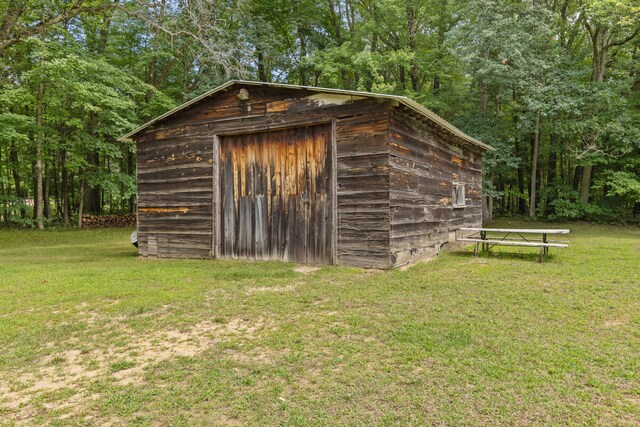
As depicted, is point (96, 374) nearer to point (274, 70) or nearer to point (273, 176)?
point (273, 176)

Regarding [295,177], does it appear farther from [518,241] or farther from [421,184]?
[518,241]

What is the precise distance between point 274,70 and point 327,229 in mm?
18952

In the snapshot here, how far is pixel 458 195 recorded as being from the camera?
11.9m

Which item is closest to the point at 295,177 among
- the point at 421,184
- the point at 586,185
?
the point at 421,184

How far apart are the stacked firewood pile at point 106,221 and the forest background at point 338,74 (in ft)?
3.83

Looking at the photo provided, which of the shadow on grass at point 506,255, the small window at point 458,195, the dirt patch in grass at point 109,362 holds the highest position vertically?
the small window at point 458,195

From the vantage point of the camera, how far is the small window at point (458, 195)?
37.6 ft

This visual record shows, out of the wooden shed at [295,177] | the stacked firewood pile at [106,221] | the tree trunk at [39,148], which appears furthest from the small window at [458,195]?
the stacked firewood pile at [106,221]

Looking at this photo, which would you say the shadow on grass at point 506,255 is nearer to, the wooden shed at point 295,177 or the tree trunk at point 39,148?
the wooden shed at point 295,177

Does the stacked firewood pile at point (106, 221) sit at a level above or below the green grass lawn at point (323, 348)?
above

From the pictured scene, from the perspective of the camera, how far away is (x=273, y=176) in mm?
8773

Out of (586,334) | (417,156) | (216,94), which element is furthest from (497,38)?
(586,334)

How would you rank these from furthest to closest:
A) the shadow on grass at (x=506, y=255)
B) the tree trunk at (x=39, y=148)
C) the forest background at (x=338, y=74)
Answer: the tree trunk at (x=39, y=148)
the forest background at (x=338, y=74)
the shadow on grass at (x=506, y=255)

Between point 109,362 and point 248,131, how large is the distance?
249 inches
